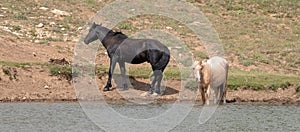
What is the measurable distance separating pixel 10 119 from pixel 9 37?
36.5ft

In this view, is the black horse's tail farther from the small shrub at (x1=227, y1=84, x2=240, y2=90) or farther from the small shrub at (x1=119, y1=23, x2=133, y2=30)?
the small shrub at (x1=119, y1=23, x2=133, y2=30)

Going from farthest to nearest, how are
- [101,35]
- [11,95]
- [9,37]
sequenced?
[9,37]
[101,35]
[11,95]

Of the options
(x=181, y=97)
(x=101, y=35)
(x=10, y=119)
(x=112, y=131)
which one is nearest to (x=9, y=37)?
(x=101, y=35)

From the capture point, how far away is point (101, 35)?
83.3ft

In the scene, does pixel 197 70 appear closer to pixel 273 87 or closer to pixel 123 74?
pixel 123 74

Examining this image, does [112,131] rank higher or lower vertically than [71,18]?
lower

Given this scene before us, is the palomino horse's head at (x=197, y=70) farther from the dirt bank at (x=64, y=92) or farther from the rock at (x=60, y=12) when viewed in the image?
the rock at (x=60, y=12)

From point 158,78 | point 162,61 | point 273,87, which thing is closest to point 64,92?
point 158,78

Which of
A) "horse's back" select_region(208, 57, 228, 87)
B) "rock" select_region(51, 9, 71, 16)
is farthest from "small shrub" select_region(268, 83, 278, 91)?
"rock" select_region(51, 9, 71, 16)

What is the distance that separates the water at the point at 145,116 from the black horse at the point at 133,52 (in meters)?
1.84

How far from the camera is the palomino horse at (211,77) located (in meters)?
22.4

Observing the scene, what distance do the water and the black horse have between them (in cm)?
184

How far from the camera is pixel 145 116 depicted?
2075 centimetres

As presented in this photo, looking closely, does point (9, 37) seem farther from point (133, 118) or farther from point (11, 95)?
point (133, 118)
